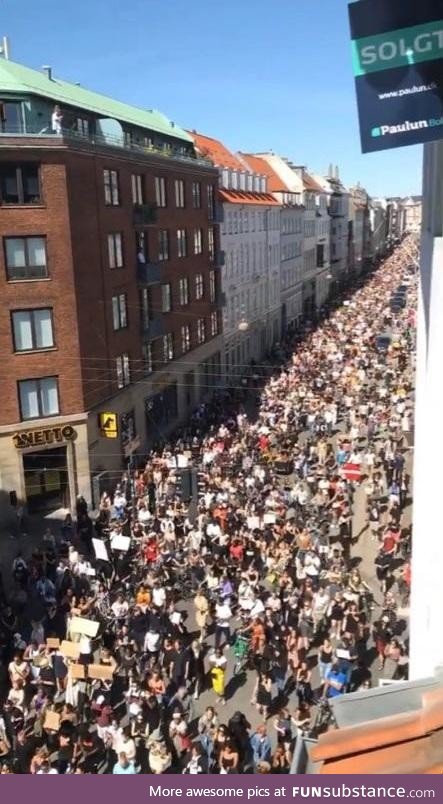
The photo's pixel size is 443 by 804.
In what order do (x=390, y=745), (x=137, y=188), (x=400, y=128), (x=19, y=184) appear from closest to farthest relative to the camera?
(x=390, y=745), (x=400, y=128), (x=19, y=184), (x=137, y=188)

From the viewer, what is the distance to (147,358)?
3253 centimetres

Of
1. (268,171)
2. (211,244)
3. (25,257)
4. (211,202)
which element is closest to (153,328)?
(25,257)

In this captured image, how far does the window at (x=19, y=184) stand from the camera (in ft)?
78.8

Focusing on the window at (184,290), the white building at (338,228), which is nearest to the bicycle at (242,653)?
the window at (184,290)

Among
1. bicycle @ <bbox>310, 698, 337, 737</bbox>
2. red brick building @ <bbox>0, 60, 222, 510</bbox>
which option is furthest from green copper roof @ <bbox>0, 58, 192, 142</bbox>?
bicycle @ <bbox>310, 698, 337, 737</bbox>

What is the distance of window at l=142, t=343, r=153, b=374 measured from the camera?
105 ft

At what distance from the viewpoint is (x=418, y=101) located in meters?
5.19

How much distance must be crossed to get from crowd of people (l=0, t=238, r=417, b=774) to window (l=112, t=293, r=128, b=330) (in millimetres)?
5866

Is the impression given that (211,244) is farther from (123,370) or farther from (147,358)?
(123,370)

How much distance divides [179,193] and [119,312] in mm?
10350

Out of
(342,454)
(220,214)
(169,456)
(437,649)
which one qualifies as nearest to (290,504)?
(342,454)

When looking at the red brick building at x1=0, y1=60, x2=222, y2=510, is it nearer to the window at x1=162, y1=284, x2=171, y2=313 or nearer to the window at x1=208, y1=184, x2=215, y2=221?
the window at x1=162, y1=284, x2=171, y2=313

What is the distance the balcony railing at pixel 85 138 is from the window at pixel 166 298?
630cm

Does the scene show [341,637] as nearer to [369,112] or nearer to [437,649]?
[437,649]
